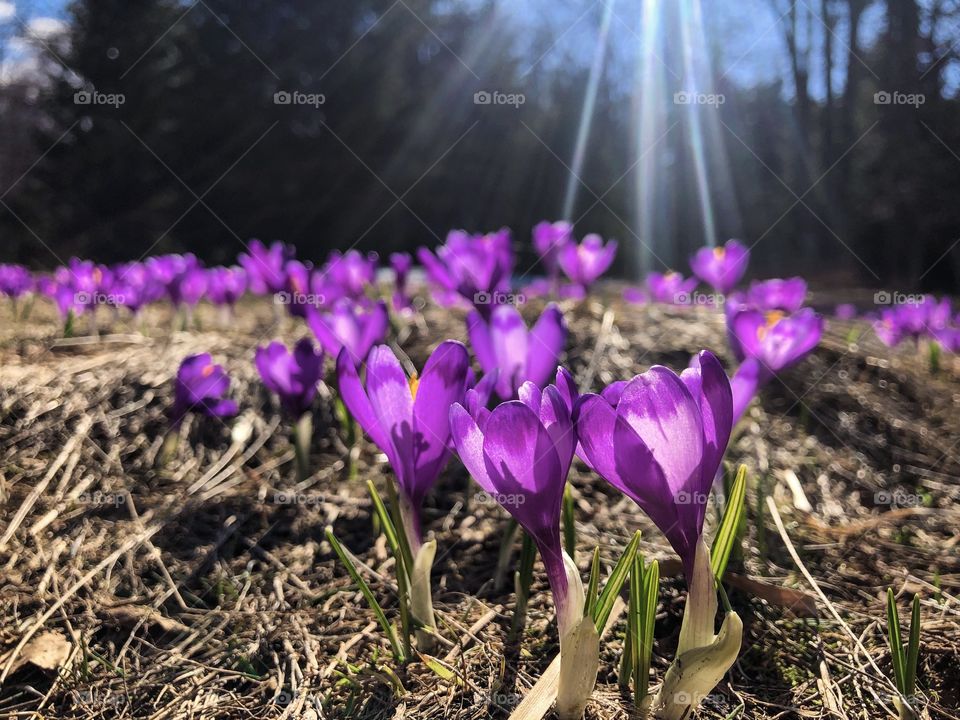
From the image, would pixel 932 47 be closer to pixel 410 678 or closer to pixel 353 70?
pixel 353 70

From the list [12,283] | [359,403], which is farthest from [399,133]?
[359,403]

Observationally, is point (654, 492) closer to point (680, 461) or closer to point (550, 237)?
point (680, 461)

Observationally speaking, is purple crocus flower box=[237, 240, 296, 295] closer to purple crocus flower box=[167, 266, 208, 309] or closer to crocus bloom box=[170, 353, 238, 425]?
purple crocus flower box=[167, 266, 208, 309]

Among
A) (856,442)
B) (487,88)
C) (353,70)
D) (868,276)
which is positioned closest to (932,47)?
(868,276)

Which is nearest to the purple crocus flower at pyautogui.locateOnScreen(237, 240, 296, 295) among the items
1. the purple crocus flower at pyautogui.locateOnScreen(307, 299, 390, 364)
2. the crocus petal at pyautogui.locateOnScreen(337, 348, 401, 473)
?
the purple crocus flower at pyautogui.locateOnScreen(307, 299, 390, 364)

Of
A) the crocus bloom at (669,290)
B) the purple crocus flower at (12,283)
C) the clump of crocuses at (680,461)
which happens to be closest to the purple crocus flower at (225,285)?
the purple crocus flower at (12,283)
